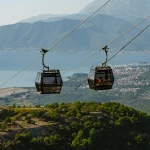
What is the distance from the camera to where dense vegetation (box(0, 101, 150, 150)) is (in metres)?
42.3

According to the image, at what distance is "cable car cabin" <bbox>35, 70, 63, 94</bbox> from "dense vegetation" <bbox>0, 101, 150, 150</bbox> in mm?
23194

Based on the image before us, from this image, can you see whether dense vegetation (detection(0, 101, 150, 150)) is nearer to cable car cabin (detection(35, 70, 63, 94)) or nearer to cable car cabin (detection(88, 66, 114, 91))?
cable car cabin (detection(35, 70, 63, 94))

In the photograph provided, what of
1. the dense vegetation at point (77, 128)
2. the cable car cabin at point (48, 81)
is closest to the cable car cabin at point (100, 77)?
the cable car cabin at point (48, 81)

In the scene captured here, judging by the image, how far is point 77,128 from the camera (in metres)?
49.2

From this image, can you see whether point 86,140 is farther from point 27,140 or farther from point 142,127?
point 142,127

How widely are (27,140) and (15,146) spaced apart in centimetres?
207

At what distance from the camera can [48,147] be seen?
41375mm

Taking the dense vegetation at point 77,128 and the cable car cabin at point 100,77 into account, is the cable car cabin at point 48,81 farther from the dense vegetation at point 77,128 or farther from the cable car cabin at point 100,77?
the dense vegetation at point 77,128

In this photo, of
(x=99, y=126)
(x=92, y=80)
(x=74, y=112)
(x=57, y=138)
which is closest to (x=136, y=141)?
(x=99, y=126)

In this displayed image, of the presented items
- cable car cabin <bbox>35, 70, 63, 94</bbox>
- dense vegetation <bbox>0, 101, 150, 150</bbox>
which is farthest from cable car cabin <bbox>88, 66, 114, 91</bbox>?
dense vegetation <bbox>0, 101, 150, 150</bbox>

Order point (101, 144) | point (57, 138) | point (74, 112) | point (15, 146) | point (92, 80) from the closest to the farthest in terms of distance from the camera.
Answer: point (92, 80), point (15, 146), point (57, 138), point (101, 144), point (74, 112)

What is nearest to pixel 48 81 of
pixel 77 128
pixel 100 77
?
pixel 100 77

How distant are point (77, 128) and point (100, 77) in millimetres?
33089

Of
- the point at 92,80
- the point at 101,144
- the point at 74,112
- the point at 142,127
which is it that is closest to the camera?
the point at 92,80
